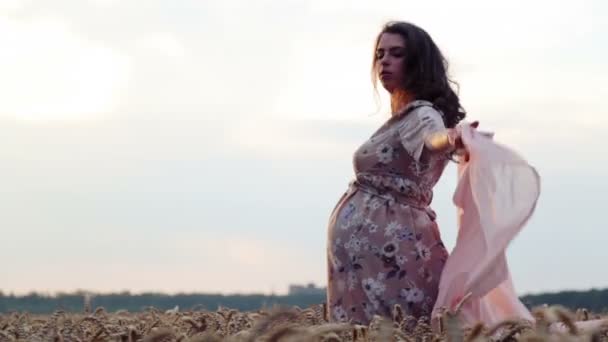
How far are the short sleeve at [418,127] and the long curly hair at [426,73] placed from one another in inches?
7.0

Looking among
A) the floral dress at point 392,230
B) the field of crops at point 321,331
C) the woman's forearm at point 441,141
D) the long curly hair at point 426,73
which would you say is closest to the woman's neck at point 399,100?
the long curly hair at point 426,73

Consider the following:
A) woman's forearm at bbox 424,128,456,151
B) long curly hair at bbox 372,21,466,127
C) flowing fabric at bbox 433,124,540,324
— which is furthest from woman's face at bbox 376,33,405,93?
flowing fabric at bbox 433,124,540,324

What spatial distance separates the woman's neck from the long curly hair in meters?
0.03

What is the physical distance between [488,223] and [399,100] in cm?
98

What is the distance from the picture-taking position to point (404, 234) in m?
5.60

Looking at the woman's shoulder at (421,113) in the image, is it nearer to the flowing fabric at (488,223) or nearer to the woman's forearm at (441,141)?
the woman's forearm at (441,141)

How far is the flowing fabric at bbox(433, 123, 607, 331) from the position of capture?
5.11 metres

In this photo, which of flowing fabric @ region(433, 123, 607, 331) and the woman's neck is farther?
the woman's neck

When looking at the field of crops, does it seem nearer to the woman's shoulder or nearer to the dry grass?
the dry grass

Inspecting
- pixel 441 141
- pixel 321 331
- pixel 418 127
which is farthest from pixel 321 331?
pixel 418 127

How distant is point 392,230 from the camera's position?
561cm

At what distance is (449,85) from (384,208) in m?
0.74

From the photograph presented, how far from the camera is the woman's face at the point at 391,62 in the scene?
5840mm

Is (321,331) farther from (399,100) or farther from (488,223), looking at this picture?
(399,100)
